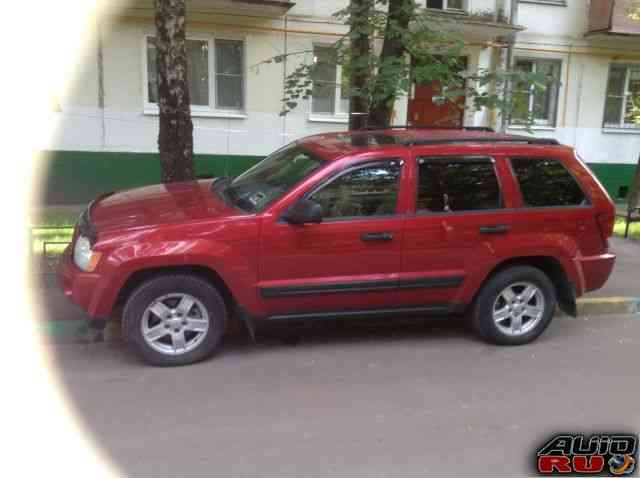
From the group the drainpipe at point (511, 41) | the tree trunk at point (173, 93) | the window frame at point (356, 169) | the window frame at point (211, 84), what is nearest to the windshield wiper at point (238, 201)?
the window frame at point (356, 169)

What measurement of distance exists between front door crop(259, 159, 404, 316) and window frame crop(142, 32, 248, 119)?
758 centimetres

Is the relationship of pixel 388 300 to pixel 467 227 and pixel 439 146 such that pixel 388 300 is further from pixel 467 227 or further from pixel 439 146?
pixel 439 146

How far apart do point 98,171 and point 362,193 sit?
7.75 meters

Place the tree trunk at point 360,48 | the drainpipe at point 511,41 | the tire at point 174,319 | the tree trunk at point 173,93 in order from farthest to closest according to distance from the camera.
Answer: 1. the drainpipe at point 511,41
2. the tree trunk at point 360,48
3. the tree trunk at point 173,93
4. the tire at point 174,319

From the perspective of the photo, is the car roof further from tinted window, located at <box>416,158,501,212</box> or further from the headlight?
the headlight

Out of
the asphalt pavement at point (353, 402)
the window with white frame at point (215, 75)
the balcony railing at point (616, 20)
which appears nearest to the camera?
the asphalt pavement at point (353, 402)

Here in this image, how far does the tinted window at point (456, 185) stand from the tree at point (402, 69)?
1.53 meters

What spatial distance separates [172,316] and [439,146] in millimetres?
2500

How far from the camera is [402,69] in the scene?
656cm

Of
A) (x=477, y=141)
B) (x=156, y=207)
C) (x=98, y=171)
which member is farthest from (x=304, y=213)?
(x=98, y=171)

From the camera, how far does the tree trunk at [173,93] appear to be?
6.24 meters

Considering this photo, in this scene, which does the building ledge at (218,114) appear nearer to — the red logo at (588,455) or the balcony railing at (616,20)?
the balcony railing at (616,20)

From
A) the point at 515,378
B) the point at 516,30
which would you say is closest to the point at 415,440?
the point at 515,378

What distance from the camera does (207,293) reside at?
14.9 feet
